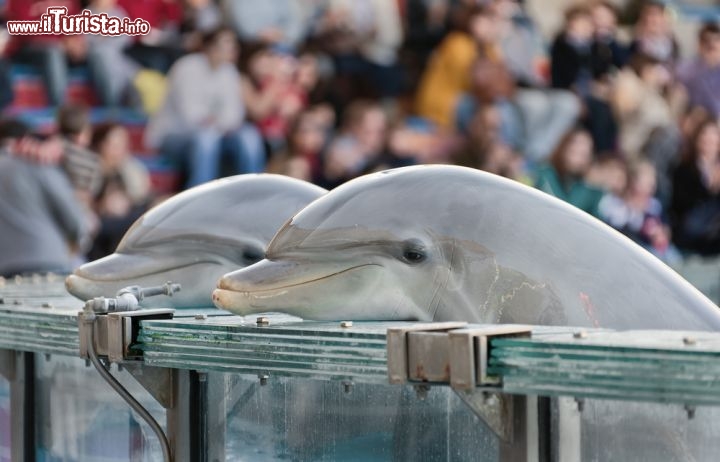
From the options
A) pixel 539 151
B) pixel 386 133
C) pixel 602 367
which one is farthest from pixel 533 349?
pixel 539 151

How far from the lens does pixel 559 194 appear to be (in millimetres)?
10531

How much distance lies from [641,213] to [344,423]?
27.5 ft

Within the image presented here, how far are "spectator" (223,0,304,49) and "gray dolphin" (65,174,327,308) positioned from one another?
22.1ft

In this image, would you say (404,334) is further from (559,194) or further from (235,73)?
(559,194)

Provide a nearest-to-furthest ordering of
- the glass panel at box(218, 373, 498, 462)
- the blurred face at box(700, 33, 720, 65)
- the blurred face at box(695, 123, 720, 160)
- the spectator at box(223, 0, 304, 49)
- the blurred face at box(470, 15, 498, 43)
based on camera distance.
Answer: the glass panel at box(218, 373, 498, 462), the spectator at box(223, 0, 304, 49), the blurred face at box(470, 15, 498, 43), the blurred face at box(695, 123, 720, 160), the blurred face at box(700, 33, 720, 65)

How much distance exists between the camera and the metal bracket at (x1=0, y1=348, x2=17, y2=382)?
3.21 metres

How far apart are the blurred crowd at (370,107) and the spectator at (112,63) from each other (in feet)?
0.05

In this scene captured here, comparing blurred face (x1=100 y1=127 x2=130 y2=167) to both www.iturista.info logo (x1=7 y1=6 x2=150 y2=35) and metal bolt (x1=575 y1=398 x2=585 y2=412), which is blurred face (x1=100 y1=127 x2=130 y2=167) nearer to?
www.iturista.info logo (x1=7 y1=6 x2=150 y2=35)

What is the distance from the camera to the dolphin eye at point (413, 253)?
2539 millimetres

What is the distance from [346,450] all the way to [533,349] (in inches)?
24.9

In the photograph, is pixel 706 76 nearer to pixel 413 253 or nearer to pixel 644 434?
pixel 413 253

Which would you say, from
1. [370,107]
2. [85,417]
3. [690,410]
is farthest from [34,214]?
[690,410]

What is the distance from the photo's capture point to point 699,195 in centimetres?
1148

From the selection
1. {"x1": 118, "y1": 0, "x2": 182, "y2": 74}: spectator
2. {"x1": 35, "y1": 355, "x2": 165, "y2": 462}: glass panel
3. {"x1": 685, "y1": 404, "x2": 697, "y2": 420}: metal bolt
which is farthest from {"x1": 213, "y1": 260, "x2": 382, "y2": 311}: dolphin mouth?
{"x1": 118, "y1": 0, "x2": 182, "y2": 74}: spectator
